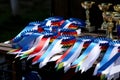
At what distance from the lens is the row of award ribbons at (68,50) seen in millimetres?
2350

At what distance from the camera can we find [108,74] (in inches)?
89.2

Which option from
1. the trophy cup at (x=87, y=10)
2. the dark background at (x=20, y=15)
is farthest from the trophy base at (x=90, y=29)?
the dark background at (x=20, y=15)

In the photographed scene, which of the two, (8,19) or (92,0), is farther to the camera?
(8,19)

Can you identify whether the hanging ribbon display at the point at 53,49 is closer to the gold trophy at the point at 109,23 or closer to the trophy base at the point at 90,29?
the gold trophy at the point at 109,23

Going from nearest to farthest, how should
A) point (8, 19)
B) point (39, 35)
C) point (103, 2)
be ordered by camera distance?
point (39, 35) < point (103, 2) < point (8, 19)

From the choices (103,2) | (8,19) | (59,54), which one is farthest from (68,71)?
(8,19)

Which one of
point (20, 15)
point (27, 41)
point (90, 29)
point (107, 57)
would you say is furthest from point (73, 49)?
point (20, 15)

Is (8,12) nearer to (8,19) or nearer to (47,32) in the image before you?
(8,19)

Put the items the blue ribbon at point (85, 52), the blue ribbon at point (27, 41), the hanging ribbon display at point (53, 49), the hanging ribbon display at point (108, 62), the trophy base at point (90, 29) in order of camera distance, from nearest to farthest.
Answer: the hanging ribbon display at point (108, 62) < the blue ribbon at point (85, 52) < the hanging ribbon display at point (53, 49) < the blue ribbon at point (27, 41) < the trophy base at point (90, 29)

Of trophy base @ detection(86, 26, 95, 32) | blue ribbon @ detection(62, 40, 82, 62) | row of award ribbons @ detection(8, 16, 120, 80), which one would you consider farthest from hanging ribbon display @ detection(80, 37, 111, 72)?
trophy base @ detection(86, 26, 95, 32)

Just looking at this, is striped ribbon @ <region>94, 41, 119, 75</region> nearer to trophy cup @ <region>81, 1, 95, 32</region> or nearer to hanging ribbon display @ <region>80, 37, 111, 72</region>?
hanging ribbon display @ <region>80, 37, 111, 72</region>

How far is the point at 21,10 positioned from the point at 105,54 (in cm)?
493

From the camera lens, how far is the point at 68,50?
2.55 metres

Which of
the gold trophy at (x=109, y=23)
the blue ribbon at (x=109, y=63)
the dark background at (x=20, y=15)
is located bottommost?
the dark background at (x=20, y=15)
